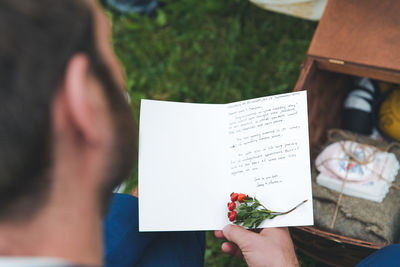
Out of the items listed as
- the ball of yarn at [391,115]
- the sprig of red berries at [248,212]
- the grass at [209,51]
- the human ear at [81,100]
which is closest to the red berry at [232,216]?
the sprig of red berries at [248,212]

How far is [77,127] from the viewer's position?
1.86 feet

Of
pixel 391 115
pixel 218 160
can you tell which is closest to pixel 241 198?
pixel 218 160

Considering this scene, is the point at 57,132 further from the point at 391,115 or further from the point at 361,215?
the point at 391,115

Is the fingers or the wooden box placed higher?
the wooden box

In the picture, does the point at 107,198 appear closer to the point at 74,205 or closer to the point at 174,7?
the point at 74,205

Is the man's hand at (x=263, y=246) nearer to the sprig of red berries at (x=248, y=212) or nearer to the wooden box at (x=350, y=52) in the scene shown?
the sprig of red berries at (x=248, y=212)

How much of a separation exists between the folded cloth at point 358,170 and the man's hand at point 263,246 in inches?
19.9

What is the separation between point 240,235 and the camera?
40.2 inches

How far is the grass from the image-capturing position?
6.73 feet

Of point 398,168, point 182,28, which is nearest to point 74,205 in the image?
point 398,168

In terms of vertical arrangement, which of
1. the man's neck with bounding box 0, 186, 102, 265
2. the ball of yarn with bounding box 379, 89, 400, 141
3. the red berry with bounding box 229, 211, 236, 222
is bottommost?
the red berry with bounding box 229, 211, 236, 222

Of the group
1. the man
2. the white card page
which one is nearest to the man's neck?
the man

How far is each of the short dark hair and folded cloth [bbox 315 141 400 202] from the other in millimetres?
1156

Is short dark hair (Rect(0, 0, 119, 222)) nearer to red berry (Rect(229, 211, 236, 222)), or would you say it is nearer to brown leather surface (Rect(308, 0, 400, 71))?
red berry (Rect(229, 211, 236, 222))
